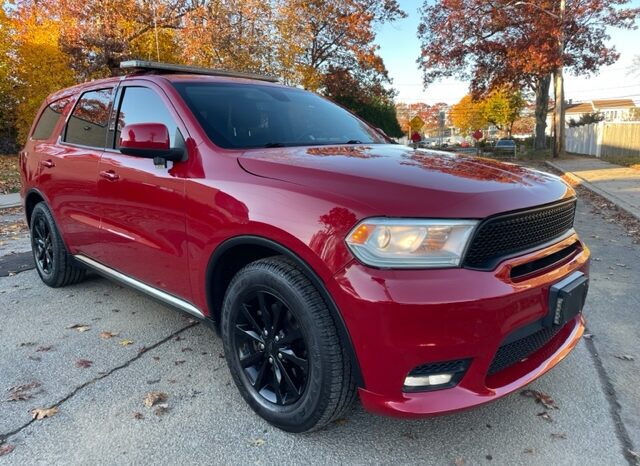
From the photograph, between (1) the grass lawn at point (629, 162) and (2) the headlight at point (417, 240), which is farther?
(1) the grass lawn at point (629, 162)

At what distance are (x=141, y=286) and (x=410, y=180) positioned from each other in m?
2.06

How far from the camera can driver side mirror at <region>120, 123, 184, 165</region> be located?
2.75m

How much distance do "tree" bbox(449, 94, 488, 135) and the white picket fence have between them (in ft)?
148

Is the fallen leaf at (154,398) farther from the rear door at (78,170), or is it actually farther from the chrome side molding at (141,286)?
the rear door at (78,170)

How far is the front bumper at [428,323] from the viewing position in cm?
197

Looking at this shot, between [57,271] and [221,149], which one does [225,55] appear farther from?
[221,149]

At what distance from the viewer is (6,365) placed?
126 inches

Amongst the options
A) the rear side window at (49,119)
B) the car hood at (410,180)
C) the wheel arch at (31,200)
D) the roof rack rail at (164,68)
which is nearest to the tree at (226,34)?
the rear side window at (49,119)

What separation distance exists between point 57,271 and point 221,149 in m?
2.68

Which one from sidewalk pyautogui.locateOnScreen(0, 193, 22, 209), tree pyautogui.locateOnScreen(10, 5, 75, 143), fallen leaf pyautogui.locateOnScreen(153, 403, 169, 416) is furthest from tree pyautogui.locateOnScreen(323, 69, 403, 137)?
fallen leaf pyautogui.locateOnScreen(153, 403, 169, 416)

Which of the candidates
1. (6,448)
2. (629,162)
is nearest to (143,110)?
(6,448)

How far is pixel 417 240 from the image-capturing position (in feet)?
6.66

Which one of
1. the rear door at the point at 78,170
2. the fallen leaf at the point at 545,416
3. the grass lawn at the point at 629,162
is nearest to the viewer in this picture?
the fallen leaf at the point at 545,416

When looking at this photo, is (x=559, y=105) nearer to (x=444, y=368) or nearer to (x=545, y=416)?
(x=545, y=416)
